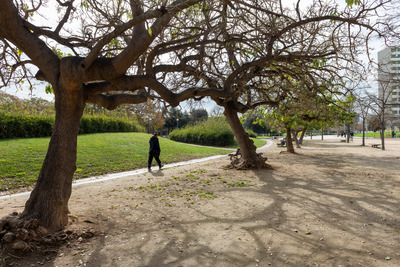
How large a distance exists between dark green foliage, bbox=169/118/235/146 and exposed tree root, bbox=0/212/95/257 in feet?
74.9

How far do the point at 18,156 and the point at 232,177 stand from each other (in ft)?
29.7

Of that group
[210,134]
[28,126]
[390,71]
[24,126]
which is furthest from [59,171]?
[210,134]

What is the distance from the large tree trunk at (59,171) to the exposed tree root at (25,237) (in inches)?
5.5

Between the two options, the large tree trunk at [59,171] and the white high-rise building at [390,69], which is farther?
the white high-rise building at [390,69]

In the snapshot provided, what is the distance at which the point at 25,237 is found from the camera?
3215 millimetres

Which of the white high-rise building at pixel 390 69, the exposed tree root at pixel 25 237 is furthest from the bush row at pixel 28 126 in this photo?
the white high-rise building at pixel 390 69

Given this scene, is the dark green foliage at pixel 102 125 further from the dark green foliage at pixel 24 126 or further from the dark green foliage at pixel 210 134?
the dark green foliage at pixel 210 134

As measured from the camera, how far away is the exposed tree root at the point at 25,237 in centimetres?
308

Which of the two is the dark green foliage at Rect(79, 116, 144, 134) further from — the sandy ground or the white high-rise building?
the white high-rise building

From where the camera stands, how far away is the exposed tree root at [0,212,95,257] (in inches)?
121

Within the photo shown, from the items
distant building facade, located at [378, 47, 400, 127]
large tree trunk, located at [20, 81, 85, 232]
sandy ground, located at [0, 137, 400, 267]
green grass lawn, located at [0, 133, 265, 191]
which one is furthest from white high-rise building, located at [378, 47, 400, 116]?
green grass lawn, located at [0, 133, 265, 191]

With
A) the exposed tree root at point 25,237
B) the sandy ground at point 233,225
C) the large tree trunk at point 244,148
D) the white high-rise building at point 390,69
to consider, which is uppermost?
the white high-rise building at point 390,69

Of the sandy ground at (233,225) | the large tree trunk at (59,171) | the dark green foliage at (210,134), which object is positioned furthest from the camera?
the dark green foliage at (210,134)

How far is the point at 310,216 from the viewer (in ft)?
14.3
